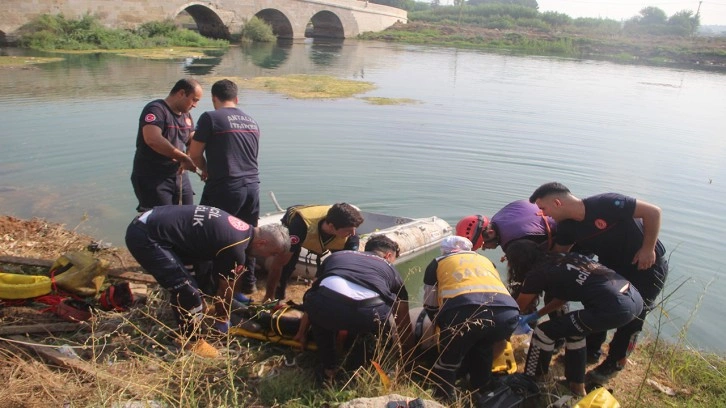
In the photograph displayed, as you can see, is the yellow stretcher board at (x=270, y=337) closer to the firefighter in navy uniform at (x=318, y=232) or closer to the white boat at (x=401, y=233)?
the firefighter in navy uniform at (x=318, y=232)

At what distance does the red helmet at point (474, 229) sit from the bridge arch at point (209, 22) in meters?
36.2

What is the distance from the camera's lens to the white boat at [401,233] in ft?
18.9

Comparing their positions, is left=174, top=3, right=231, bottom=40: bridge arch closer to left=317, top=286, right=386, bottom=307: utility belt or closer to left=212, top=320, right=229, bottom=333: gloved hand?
left=212, top=320, right=229, bottom=333: gloved hand

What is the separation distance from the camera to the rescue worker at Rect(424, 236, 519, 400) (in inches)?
133

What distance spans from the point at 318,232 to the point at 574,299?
2044 millimetres

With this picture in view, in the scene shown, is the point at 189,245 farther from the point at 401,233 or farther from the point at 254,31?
the point at 254,31

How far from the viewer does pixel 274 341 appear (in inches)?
161

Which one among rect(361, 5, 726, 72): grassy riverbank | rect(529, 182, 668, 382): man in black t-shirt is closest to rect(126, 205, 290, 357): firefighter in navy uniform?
rect(529, 182, 668, 382): man in black t-shirt

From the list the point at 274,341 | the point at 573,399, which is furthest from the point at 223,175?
the point at 573,399

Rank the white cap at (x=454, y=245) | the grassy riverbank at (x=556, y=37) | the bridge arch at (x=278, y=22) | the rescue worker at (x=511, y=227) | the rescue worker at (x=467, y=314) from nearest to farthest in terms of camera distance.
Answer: the rescue worker at (x=467, y=314) < the white cap at (x=454, y=245) < the rescue worker at (x=511, y=227) < the bridge arch at (x=278, y=22) < the grassy riverbank at (x=556, y=37)

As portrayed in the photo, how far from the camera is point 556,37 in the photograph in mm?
55156

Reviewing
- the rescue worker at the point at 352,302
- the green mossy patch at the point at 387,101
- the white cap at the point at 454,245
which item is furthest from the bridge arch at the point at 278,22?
the rescue worker at the point at 352,302

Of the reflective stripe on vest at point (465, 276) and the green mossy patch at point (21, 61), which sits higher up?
the green mossy patch at point (21, 61)

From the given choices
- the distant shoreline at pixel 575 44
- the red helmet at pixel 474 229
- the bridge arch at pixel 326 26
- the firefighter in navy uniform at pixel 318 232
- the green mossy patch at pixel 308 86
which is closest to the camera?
the firefighter in navy uniform at pixel 318 232
